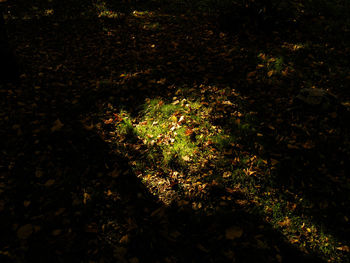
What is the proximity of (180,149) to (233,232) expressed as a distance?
4.38ft

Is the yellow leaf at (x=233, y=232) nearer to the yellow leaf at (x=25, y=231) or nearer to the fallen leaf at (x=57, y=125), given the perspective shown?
the yellow leaf at (x=25, y=231)

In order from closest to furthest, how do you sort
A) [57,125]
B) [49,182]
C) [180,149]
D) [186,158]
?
[49,182] < [186,158] < [180,149] < [57,125]

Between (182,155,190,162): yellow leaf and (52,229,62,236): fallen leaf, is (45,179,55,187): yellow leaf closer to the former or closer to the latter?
(52,229,62,236): fallen leaf

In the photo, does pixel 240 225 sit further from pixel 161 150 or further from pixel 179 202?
pixel 161 150

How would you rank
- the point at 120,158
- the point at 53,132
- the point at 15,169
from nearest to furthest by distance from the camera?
the point at 15,169 → the point at 120,158 → the point at 53,132

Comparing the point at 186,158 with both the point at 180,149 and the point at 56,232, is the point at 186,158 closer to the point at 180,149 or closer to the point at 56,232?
the point at 180,149

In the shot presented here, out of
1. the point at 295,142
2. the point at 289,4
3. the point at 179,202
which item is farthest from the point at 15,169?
the point at 289,4

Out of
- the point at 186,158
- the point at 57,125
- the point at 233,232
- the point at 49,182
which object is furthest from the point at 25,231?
the point at 233,232

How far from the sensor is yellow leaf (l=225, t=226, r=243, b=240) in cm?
242

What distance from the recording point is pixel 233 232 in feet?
8.05

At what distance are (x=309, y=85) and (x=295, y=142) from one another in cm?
152

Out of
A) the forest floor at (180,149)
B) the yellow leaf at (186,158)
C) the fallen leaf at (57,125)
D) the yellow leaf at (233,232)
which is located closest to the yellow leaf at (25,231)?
the forest floor at (180,149)

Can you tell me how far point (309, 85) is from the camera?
4168 millimetres

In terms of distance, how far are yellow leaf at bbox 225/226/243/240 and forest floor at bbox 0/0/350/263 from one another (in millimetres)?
14
